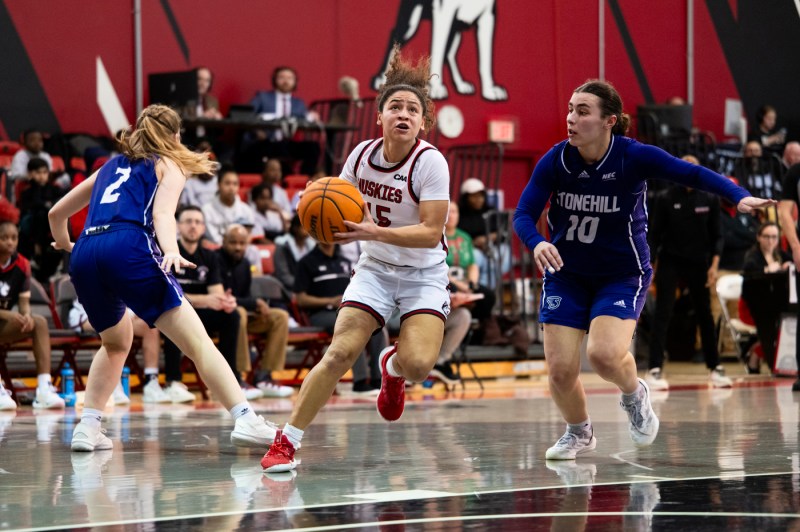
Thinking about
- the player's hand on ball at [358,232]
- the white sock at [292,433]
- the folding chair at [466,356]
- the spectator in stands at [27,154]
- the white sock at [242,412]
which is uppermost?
the spectator in stands at [27,154]

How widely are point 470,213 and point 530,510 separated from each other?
10.00 meters

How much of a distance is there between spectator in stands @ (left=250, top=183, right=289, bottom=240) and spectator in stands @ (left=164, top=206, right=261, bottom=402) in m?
3.09

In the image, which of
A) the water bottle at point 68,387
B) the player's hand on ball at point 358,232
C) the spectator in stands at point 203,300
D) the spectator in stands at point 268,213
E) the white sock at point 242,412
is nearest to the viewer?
the player's hand on ball at point 358,232

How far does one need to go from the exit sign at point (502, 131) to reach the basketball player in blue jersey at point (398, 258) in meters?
13.0

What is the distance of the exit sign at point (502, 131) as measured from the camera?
18797 mm

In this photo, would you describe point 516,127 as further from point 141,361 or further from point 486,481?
point 486,481

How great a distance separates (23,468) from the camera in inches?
216

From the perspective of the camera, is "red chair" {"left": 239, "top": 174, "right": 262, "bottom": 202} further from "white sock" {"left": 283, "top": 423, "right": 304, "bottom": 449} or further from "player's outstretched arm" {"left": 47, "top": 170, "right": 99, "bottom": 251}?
"white sock" {"left": 283, "top": 423, "right": 304, "bottom": 449}

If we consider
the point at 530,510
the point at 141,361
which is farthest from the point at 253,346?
the point at 530,510

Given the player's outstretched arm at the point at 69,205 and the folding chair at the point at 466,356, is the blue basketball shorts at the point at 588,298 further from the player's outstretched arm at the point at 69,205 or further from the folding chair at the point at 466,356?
the folding chair at the point at 466,356

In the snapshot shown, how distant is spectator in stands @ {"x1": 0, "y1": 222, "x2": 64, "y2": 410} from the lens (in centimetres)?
934

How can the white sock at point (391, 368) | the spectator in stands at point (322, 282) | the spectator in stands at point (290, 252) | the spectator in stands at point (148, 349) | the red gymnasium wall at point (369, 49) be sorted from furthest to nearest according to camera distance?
the red gymnasium wall at point (369, 49) → the spectator in stands at point (290, 252) → the spectator in stands at point (322, 282) → the spectator in stands at point (148, 349) → the white sock at point (391, 368)

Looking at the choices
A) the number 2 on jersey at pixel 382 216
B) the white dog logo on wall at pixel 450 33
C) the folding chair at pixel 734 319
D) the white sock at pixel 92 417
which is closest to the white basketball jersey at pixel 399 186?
the number 2 on jersey at pixel 382 216

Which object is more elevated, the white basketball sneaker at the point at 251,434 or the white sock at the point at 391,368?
the white sock at the point at 391,368
